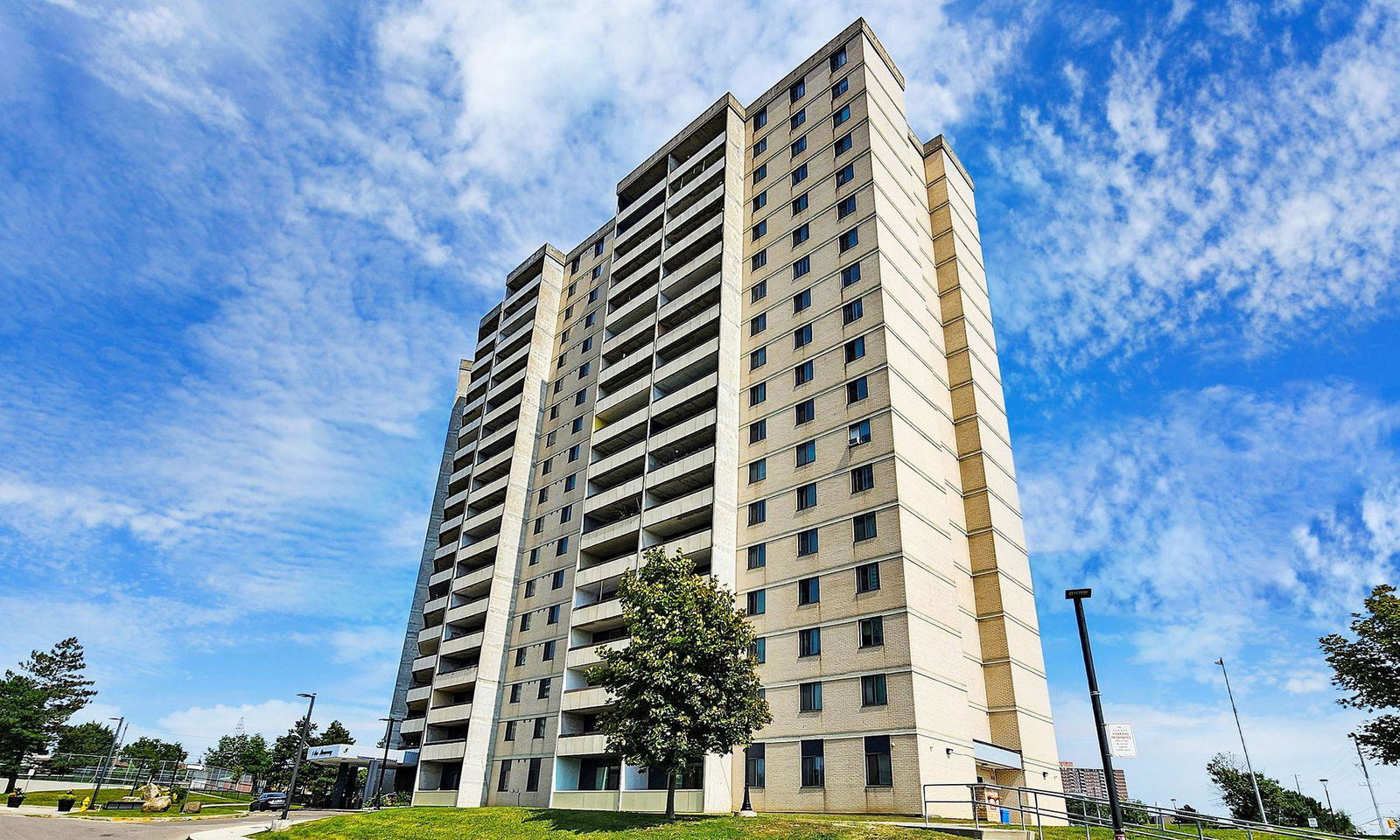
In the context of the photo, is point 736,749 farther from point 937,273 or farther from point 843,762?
point 937,273

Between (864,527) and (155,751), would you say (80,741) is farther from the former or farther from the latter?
(864,527)

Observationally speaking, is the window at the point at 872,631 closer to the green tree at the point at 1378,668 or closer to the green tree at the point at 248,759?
the green tree at the point at 1378,668

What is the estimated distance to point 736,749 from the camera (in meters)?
40.4

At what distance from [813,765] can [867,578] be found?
8928mm

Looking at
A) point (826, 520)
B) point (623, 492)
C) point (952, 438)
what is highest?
point (952, 438)

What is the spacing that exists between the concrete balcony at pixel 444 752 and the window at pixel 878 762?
29509 mm

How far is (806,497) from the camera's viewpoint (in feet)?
143

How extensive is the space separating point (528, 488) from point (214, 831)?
29332 mm

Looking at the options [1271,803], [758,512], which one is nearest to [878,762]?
[758,512]

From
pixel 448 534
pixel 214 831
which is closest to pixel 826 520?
pixel 214 831

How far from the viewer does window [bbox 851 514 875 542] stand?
4000 centimetres

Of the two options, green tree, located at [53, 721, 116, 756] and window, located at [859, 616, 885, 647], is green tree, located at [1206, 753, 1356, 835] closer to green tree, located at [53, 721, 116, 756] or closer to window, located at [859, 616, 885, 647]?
window, located at [859, 616, 885, 647]

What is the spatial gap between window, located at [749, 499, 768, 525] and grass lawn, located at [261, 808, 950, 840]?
15.8m

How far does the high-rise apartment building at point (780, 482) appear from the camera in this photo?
38688mm
